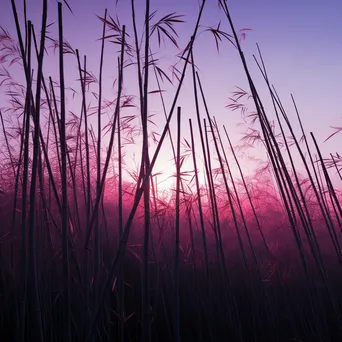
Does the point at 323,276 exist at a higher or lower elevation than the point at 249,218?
lower

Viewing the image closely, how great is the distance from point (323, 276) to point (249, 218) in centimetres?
210

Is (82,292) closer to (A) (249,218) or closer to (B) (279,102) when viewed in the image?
(B) (279,102)

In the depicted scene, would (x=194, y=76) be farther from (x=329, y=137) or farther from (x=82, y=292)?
(x=82, y=292)

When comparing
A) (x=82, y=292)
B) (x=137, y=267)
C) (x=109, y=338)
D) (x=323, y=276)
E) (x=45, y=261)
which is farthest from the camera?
(x=137, y=267)

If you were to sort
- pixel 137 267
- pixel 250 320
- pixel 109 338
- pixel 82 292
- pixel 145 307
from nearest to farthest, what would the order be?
pixel 145 307
pixel 82 292
pixel 109 338
pixel 250 320
pixel 137 267

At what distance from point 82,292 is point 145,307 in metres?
0.34

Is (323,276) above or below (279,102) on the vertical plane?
below

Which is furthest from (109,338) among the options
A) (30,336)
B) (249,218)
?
(249,218)

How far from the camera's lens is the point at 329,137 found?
2.00m

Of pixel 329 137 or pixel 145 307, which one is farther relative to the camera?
pixel 329 137

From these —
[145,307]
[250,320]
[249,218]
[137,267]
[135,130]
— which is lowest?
[250,320]

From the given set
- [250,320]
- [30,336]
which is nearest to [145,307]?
[30,336]

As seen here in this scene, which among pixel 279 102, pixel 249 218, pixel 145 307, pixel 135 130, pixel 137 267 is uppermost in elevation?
pixel 135 130

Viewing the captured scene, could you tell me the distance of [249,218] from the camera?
3.69 meters
